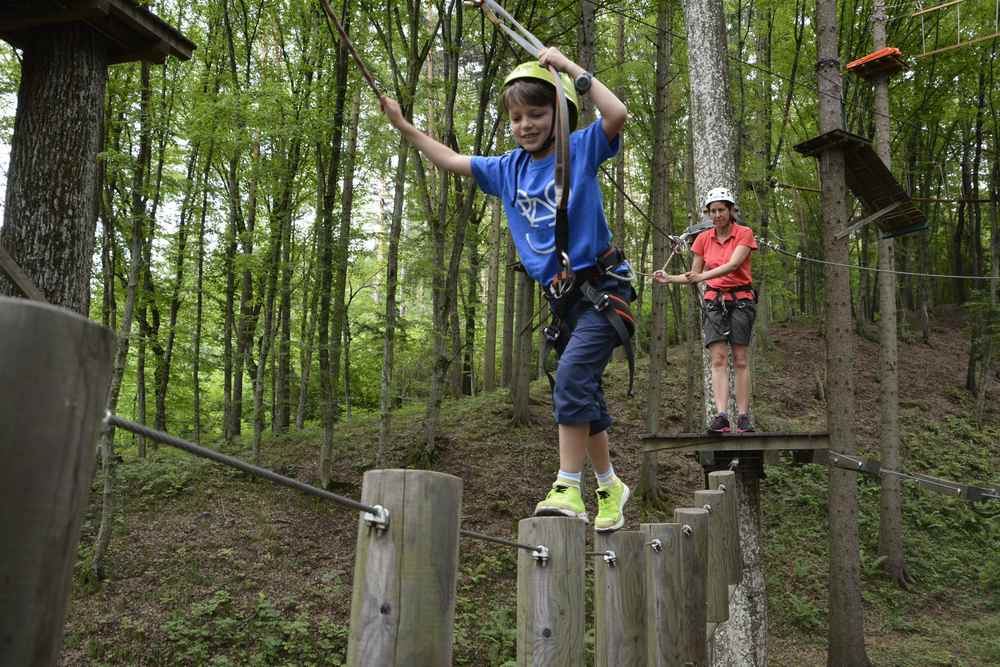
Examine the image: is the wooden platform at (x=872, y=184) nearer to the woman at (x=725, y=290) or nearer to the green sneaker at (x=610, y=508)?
the woman at (x=725, y=290)

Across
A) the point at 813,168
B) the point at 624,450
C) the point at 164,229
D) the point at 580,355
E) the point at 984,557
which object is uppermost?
the point at 813,168

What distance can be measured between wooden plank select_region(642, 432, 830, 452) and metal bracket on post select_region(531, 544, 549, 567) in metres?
4.38

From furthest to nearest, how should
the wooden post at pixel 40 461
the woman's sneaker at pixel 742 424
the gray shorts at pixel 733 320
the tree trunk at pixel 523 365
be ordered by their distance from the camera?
the tree trunk at pixel 523 365, the woman's sneaker at pixel 742 424, the gray shorts at pixel 733 320, the wooden post at pixel 40 461

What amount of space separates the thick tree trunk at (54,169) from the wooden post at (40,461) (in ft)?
16.9

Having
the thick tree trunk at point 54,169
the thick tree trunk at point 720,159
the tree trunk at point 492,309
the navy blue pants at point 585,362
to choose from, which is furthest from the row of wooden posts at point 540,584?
the tree trunk at point 492,309

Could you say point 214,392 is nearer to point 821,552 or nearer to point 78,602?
point 78,602

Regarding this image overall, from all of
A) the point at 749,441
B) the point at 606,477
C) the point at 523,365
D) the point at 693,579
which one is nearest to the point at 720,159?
the point at 749,441

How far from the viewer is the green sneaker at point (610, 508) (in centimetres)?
288

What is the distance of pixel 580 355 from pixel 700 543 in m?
1.62

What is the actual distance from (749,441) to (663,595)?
3.52m

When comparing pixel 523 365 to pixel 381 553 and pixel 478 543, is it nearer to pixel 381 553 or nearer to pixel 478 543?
pixel 478 543

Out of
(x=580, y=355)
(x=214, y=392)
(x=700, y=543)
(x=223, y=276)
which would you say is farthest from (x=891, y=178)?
(x=214, y=392)

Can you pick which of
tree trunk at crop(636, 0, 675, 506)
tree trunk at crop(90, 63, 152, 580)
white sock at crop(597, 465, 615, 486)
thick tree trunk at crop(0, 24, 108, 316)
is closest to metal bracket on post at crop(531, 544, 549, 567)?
white sock at crop(597, 465, 615, 486)

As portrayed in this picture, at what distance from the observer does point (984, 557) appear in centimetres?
1298
